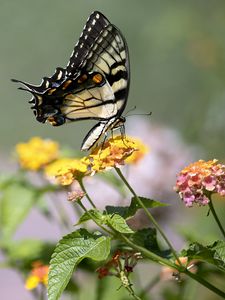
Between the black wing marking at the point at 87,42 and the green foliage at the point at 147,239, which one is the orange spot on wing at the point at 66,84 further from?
the green foliage at the point at 147,239

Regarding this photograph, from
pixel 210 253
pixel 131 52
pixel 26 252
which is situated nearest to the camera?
pixel 210 253

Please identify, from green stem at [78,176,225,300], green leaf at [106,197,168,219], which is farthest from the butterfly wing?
green stem at [78,176,225,300]

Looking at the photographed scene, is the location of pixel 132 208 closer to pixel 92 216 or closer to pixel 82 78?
pixel 92 216

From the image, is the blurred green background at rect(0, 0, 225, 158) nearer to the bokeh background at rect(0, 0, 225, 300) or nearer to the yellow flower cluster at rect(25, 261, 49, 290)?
the bokeh background at rect(0, 0, 225, 300)

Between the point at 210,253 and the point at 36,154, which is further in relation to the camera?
the point at 36,154

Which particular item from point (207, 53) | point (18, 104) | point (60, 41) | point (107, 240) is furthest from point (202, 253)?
point (60, 41)

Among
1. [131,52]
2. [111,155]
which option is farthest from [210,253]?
[131,52]

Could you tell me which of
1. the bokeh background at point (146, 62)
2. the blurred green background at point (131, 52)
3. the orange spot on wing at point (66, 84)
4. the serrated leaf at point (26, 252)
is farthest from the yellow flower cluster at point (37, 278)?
the blurred green background at point (131, 52)
